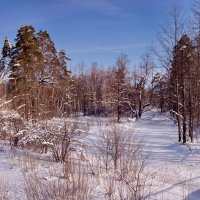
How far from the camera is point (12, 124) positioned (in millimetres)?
12125

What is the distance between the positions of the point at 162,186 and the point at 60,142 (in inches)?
125

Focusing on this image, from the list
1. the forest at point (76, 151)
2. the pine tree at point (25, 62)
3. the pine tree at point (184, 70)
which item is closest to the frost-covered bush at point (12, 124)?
the forest at point (76, 151)

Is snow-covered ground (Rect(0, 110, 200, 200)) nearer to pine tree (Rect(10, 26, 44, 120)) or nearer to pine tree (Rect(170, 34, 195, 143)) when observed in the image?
pine tree (Rect(170, 34, 195, 143))

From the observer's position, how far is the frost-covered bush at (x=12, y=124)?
11726 millimetres

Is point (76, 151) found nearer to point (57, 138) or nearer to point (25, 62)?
point (57, 138)

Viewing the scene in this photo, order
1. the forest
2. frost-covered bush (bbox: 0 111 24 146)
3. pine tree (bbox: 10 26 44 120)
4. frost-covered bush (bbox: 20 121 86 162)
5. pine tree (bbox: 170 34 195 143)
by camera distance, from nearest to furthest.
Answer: the forest, frost-covered bush (bbox: 20 121 86 162), frost-covered bush (bbox: 0 111 24 146), pine tree (bbox: 170 34 195 143), pine tree (bbox: 10 26 44 120)

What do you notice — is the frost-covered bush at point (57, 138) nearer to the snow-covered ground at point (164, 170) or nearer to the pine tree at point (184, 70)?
the snow-covered ground at point (164, 170)

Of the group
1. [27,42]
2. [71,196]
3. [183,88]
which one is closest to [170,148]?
[183,88]

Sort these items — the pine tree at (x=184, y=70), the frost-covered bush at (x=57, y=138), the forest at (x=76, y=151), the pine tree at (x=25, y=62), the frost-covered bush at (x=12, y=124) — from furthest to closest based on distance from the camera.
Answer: the pine tree at (x=25, y=62)
the pine tree at (x=184, y=70)
the frost-covered bush at (x=12, y=124)
the frost-covered bush at (x=57, y=138)
the forest at (x=76, y=151)

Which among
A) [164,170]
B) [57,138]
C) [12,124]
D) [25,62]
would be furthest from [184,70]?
[25,62]

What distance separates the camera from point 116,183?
7277mm

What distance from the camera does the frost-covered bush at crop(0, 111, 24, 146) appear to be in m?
11.7

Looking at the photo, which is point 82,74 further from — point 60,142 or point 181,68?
point 60,142

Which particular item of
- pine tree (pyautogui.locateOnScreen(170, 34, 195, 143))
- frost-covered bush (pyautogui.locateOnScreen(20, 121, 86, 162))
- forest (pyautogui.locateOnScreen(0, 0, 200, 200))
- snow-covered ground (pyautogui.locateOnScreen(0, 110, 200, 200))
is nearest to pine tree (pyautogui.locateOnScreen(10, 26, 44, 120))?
forest (pyautogui.locateOnScreen(0, 0, 200, 200))
